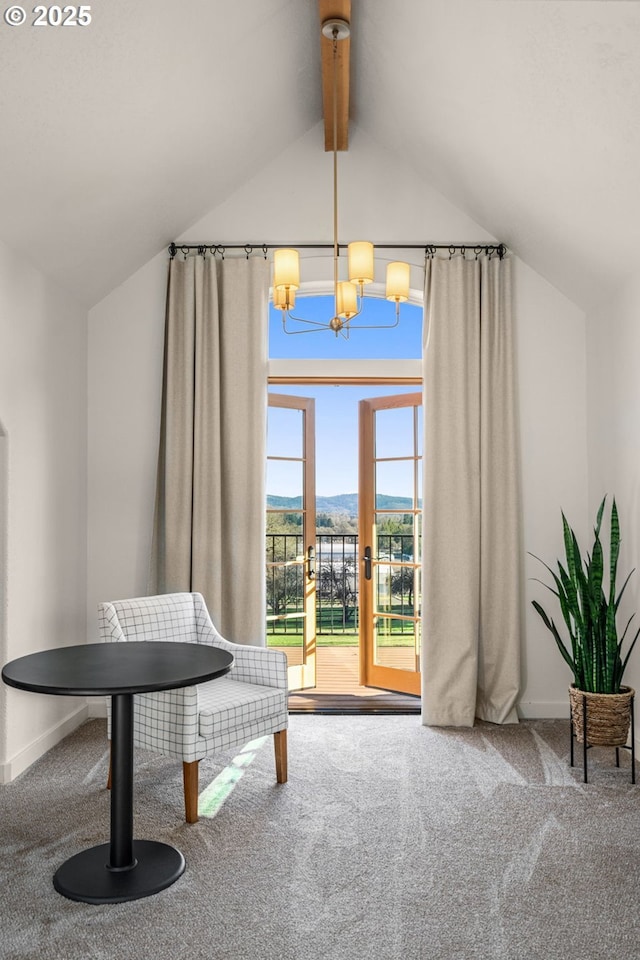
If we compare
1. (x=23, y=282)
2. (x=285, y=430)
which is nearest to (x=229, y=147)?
(x=23, y=282)

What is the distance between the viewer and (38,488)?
13.4 feet

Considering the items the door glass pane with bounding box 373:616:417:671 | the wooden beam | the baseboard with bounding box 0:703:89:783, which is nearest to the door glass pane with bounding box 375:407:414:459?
the door glass pane with bounding box 373:616:417:671

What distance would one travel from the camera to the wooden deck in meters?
4.98

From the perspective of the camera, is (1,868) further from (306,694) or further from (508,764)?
(306,694)

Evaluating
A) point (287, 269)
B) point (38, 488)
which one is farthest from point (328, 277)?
point (38, 488)

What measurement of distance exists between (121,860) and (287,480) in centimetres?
321

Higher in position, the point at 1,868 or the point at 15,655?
the point at 15,655

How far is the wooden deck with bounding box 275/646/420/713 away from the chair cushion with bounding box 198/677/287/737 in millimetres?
1308

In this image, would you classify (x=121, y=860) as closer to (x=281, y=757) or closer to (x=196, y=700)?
(x=196, y=700)

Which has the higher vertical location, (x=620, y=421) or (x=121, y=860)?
(x=620, y=421)

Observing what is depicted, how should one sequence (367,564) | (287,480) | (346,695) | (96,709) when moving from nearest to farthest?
(96,709) → (346,695) → (367,564) → (287,480)

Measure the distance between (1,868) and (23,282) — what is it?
104 inches

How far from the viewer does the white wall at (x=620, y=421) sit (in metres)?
4.09

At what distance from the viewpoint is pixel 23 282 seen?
12.8ft
